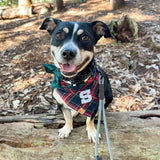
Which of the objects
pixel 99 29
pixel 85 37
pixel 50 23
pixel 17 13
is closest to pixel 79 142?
pixel 85 37

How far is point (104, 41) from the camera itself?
19.0ft

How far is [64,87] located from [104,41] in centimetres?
394

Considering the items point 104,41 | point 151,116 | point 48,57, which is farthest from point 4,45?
point 151,116

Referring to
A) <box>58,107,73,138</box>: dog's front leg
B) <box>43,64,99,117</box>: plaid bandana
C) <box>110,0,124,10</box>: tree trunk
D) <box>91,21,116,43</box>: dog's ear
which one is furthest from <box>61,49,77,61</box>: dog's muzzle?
<box>110,0,124,10</box>: tree trunk

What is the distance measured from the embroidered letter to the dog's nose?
56 centimetres

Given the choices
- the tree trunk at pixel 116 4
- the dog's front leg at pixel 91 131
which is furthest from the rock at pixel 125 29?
the dog's front leg at pixel 91 131

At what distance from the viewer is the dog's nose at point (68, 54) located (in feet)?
6.22

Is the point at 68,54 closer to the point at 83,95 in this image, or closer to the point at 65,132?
the point at 83,95

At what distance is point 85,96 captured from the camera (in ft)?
7.48

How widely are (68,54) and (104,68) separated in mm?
2871

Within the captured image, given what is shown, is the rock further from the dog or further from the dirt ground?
the dog

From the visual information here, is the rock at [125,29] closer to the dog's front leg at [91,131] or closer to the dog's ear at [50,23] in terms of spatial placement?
the dog's ear at [50,23]

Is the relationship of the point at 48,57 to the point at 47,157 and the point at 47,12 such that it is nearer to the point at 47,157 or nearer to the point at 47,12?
the point at 47,157

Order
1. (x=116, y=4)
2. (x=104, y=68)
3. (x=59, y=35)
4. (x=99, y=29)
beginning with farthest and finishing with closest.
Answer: (x=116, y=4)
(x=104, y=68)
(x=99, y=29)
(x=59, y=35)
